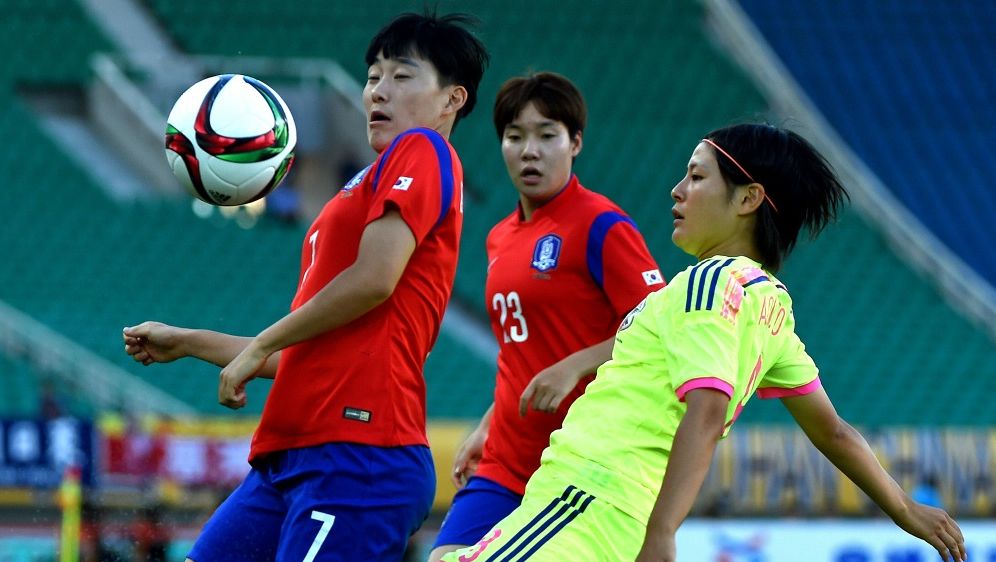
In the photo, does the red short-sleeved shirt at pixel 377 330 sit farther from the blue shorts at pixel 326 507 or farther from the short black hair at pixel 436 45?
the short black hair at pixel 436 45

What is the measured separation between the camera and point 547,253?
5.29 meters

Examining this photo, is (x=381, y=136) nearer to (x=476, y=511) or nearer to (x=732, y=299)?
(x=732, y=299)

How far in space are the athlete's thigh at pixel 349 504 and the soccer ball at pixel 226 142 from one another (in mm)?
934

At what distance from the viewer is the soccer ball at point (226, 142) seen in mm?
4461

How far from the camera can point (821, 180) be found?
3.88 m

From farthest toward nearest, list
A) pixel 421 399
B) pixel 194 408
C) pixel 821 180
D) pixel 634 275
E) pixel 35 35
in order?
pixel 35 35 → pixel 194 408 → pixel 634 275 → pixel 421 399 → pixel 821 180

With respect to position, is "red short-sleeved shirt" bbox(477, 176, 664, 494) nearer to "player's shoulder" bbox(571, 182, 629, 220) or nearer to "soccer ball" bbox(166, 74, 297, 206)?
"player's shoulder" bbox(571, 182, 629, 220)

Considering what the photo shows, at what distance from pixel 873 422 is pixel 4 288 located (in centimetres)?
1041

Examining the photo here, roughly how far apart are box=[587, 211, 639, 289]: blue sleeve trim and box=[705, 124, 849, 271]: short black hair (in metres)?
1.30

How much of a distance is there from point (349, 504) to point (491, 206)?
15.3 metres

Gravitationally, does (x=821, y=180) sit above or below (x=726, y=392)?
above

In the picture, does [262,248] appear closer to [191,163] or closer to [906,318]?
[906,318]

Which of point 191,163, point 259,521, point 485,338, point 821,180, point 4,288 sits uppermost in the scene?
point 4,288

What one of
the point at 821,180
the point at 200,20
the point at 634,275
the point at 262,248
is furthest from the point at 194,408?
the point at 821,180
